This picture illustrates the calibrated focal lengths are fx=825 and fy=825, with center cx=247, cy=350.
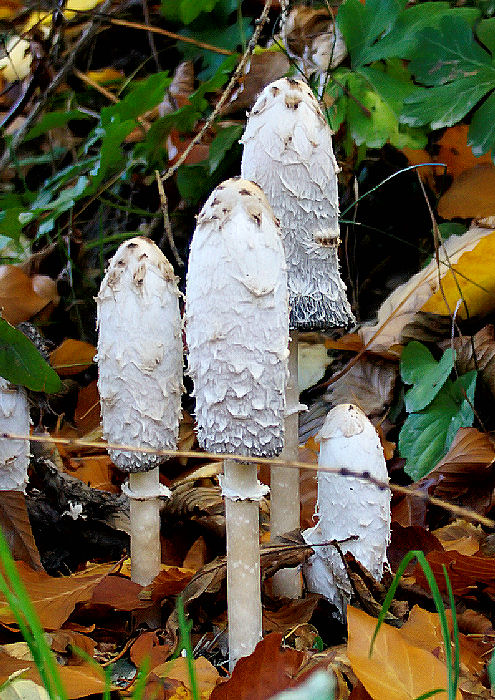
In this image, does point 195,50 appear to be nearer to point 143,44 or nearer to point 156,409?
point 143,44

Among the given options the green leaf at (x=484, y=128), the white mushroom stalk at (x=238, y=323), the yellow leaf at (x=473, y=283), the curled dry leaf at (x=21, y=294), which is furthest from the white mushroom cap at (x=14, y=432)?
the green leaf at (x=484, y=128)

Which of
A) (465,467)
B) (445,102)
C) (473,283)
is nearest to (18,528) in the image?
(465,467)

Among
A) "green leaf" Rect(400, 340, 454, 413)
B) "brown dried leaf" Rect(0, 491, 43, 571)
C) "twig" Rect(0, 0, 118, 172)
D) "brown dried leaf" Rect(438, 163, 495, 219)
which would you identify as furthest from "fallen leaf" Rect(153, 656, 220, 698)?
"twig" Rect(0, 0, 118, 172)

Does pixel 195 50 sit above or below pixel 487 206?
above

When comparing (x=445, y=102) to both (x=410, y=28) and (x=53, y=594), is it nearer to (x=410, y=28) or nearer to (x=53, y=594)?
(x=410, y=28)

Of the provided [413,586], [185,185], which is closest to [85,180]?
[185,185]

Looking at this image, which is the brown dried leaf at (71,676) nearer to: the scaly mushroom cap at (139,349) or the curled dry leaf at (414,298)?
the scaly mushroom cap at (139,349)
